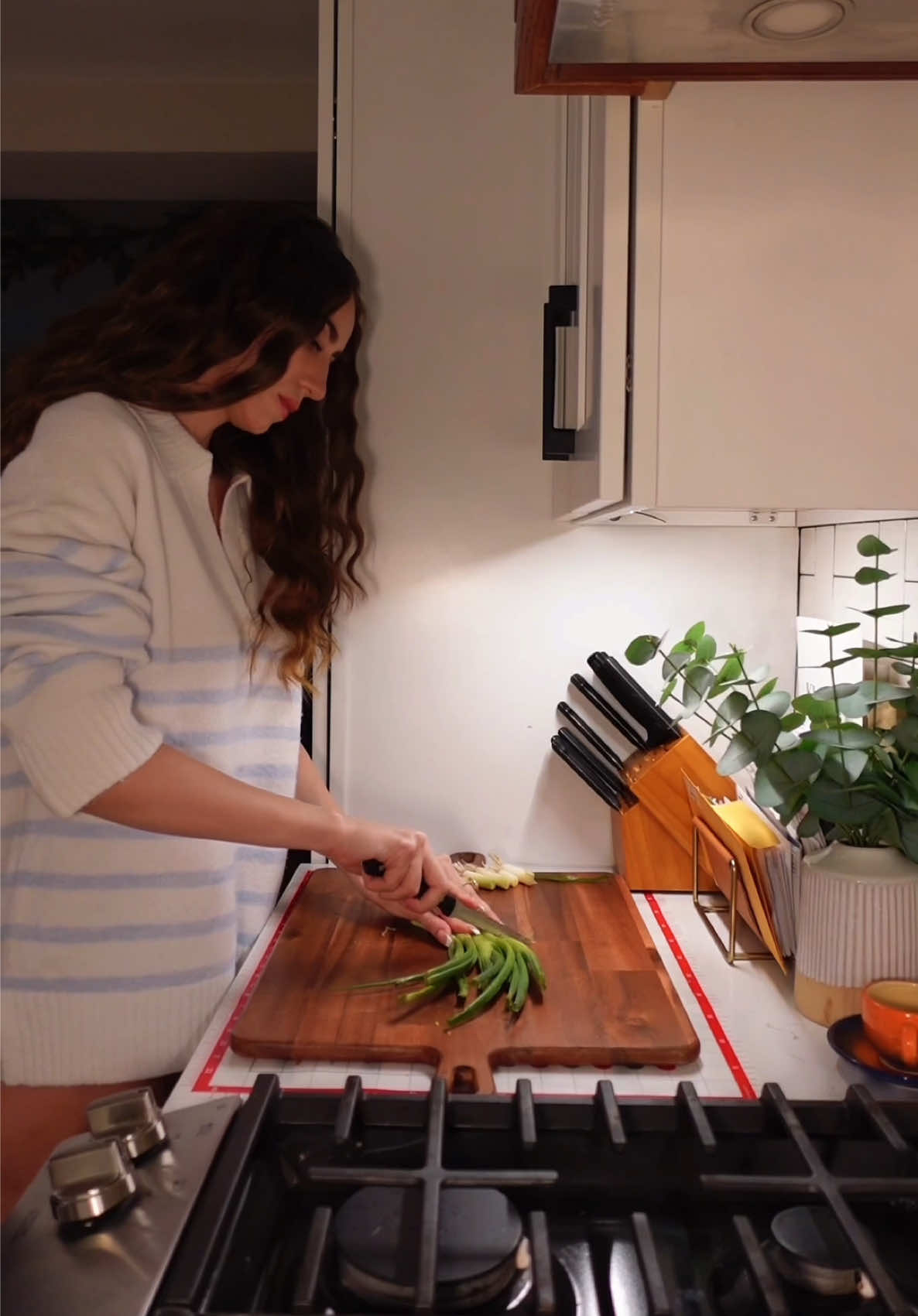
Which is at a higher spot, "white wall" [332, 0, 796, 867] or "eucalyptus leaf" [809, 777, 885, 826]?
"white wall" [332, 0, 796, 867]

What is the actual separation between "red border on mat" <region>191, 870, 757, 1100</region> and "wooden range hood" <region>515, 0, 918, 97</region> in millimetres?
838

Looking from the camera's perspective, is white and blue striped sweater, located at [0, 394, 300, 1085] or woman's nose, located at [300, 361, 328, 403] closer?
white and blue striped sweater, located at [0, 394, 300, 1085]

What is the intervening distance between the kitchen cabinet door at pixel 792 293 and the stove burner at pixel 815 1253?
1.80 feet

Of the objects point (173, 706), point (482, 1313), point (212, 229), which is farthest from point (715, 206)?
point (482, 1313)

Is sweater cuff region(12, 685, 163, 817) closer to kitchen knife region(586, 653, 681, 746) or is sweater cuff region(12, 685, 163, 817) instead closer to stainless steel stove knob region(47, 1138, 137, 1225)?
stainless steel stove knob region(47, 1138, 137, 1225)

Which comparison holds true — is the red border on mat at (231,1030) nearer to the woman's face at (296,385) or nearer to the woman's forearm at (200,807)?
the woman's forearm at (200,807)

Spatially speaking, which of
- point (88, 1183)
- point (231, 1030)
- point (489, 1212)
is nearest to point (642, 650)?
point (231, 1030)

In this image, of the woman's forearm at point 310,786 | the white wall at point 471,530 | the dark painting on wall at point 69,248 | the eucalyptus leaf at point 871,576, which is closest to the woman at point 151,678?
the woman's forearm at point 310,786

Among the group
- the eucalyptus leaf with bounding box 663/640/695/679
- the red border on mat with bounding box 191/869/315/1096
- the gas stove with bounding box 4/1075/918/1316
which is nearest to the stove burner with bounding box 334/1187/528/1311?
the gas stove with bounding box 4/1075/918/1316

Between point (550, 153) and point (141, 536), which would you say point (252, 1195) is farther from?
point (550, 153)

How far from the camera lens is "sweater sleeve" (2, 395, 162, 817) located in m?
1.04

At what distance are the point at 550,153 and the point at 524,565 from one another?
571 mm

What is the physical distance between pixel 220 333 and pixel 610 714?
0.73 metres

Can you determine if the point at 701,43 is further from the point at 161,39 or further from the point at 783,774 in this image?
the point at 161,39
